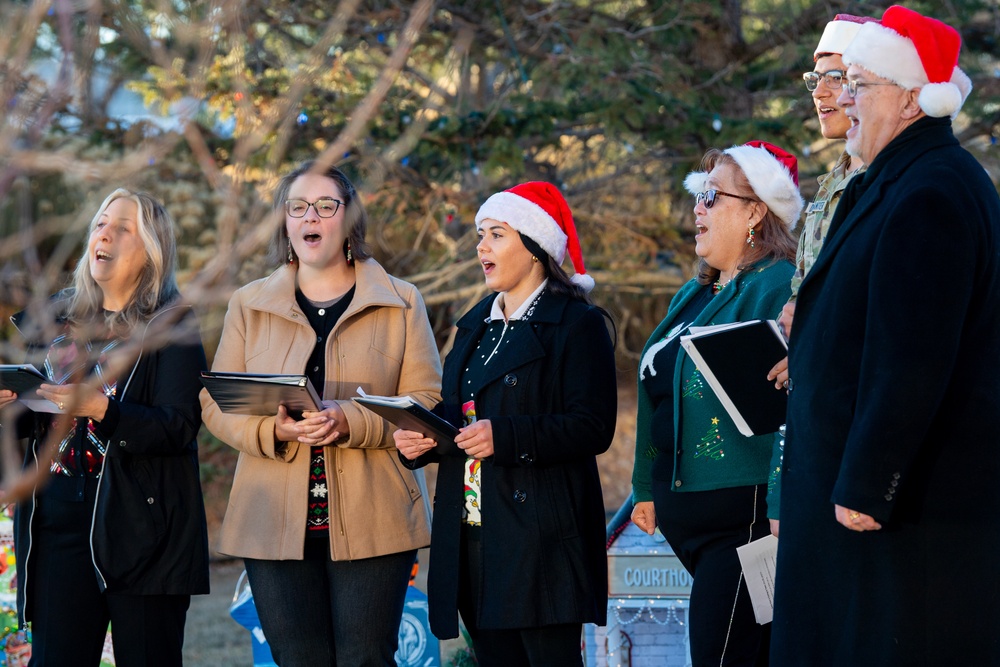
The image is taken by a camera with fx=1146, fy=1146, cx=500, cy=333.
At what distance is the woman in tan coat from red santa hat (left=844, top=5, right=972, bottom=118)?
1666 mm

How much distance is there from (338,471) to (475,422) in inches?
23.3

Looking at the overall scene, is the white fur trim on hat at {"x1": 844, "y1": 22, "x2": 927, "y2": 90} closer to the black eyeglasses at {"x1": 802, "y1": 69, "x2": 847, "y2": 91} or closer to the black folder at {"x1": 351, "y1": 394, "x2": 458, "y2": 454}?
the black eyeglasses at {"x1": 802, "y1": 69, "x2": 847, "y2": 91}

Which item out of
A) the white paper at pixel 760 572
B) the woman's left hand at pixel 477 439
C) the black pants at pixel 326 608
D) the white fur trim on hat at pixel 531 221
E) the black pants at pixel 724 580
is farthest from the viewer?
the white fur trim on hat at pixel 531 221

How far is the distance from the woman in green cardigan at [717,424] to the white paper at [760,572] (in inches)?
4.6

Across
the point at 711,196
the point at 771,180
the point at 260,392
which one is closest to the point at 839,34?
the point at 771,180

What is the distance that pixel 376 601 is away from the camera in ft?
12.3

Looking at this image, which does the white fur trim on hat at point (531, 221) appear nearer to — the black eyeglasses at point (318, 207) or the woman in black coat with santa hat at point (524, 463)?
the woman in black coat with santa hat at point (524, 463)

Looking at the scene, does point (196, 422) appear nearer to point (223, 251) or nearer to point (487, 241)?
point (487, 241)

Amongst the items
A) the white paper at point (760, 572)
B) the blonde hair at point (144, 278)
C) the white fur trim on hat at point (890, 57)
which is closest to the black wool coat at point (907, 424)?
the white fur trim on hat at point (890, 57)

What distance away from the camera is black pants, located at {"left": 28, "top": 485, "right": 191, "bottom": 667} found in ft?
12.3

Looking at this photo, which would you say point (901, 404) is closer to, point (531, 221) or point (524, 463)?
point (524, 463)

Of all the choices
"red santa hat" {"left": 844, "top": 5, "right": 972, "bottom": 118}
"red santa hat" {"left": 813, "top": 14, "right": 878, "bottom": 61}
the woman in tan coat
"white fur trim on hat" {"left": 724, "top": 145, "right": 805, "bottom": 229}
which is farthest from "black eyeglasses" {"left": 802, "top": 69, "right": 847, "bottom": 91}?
the woman in tan coat

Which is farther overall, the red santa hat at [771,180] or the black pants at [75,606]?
the black pants at [75,606]

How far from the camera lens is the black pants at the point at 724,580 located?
130 inches
